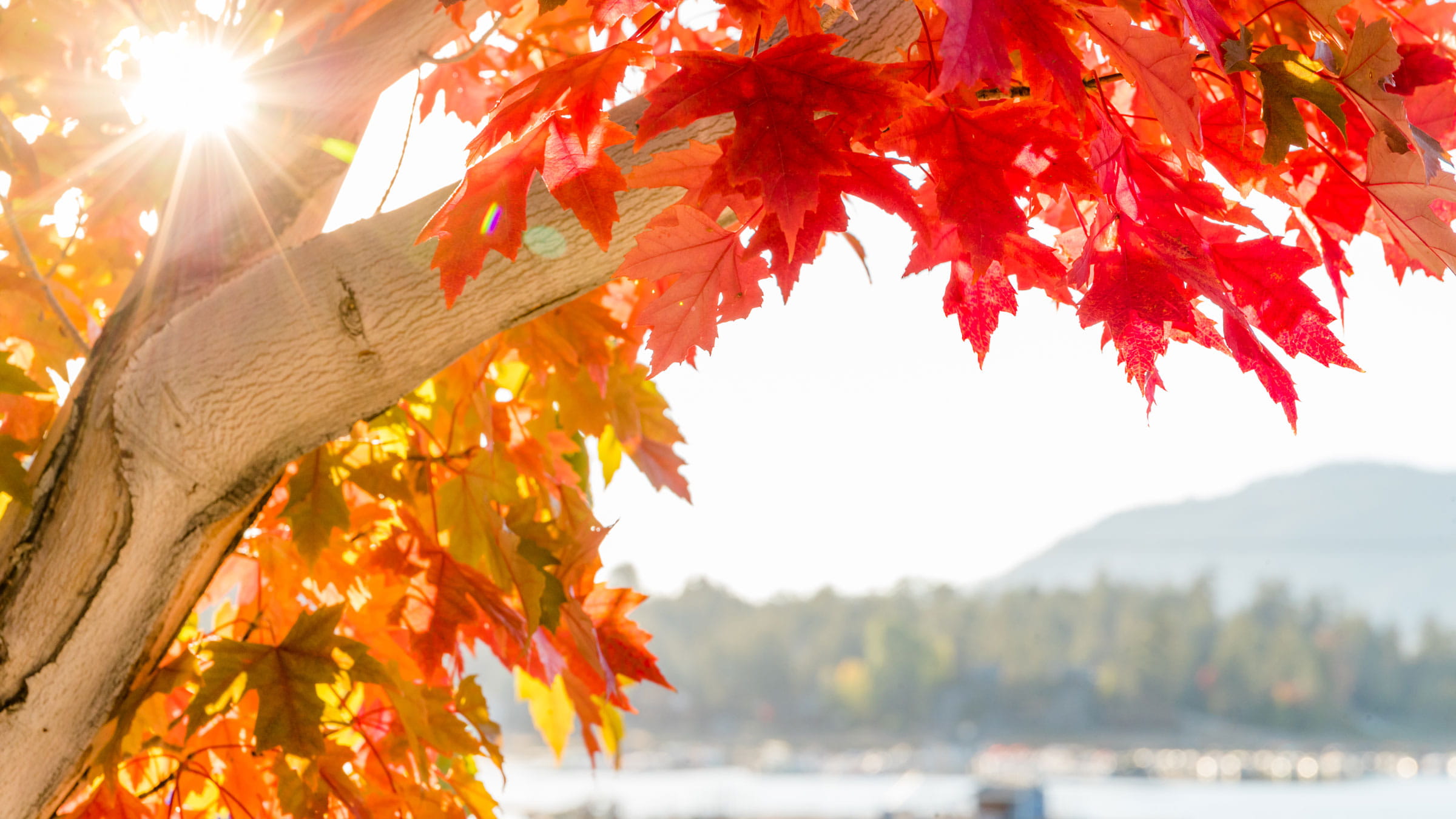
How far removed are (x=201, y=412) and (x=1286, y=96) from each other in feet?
3.20

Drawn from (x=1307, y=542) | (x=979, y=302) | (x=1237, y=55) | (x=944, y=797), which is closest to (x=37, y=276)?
(x=979, y=302)

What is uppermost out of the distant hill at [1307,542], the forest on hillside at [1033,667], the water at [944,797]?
the distant hill at [1307,542]

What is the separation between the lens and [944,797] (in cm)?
3117

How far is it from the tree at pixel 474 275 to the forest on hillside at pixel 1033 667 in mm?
46286

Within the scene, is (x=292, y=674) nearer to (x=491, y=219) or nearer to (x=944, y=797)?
(x=491, y=219)

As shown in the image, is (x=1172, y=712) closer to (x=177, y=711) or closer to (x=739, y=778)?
(x=739, y=778)

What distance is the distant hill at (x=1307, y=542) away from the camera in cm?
7712

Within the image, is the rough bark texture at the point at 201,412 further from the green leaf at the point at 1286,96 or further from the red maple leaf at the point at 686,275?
the green leaf at the point at 1286,96

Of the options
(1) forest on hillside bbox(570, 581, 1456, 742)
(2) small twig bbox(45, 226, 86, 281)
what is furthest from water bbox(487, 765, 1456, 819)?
(2) small twig bbox(45, 226, 86, 281)

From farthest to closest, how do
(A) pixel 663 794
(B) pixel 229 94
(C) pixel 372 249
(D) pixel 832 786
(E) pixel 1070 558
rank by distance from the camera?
(E) pixel 1070 558 < (D) pixel 832 786 < (A) pixel 663 794 < (B) pixel 229 94 < (C) pixel 372 249

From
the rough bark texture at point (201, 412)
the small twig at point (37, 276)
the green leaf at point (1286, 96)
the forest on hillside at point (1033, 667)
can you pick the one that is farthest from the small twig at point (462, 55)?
the forest on hillside at point (1033, 667)

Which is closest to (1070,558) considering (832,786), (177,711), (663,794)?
(832,786)

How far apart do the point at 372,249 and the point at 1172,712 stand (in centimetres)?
5587

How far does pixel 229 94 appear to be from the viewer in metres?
1.24
